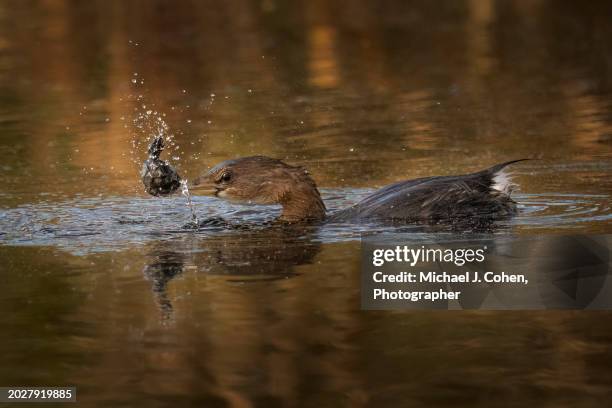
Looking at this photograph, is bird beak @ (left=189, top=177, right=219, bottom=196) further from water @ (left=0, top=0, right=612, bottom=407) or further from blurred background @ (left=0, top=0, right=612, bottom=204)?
blurred background @ (left=0, top=0, right=612, bottom=204)

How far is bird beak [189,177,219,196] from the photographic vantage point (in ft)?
32.9

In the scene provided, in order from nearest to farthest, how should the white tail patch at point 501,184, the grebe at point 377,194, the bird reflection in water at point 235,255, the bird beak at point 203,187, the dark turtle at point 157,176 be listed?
1. the bird reflection in water at point 235,255
2. the grebe at point 377,194
3. the dark turtle at point 157,176
4. the white tail patch at point 501,184
5. the bird beak at point 203,187

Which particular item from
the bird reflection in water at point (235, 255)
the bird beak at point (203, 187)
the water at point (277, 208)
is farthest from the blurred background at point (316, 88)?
the bird reflection in water at point (235, 255)

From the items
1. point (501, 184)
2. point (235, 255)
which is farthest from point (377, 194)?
point (235, 255)

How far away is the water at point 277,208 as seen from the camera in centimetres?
632

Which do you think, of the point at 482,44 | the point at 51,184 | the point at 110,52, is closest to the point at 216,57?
the point at 110,52

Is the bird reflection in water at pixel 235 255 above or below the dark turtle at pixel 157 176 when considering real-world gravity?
below

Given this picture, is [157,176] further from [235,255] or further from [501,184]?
[501,184]

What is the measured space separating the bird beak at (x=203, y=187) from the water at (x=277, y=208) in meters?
0.18

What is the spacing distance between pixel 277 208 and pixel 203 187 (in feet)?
2.68

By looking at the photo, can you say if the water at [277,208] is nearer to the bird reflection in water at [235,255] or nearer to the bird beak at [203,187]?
the bird reflection in water at [235,255]

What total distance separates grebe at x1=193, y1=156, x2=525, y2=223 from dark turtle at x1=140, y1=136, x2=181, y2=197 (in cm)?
29

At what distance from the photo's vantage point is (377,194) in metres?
9.81

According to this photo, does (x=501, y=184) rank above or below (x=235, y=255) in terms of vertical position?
above
